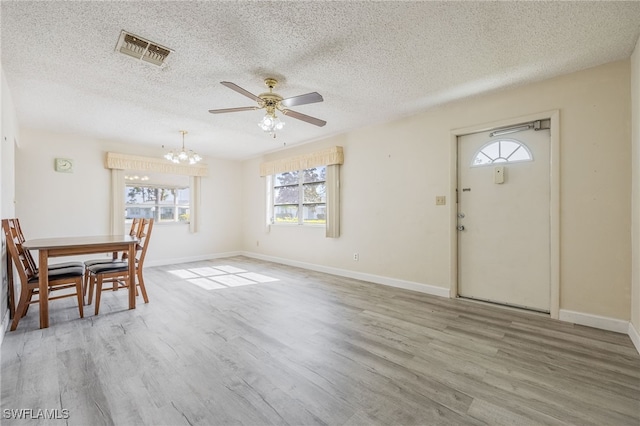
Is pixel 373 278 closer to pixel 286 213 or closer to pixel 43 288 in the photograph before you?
pixel 286 213

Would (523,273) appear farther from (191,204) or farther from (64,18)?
(191,204)

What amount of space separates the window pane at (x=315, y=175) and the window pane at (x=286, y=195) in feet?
1.17

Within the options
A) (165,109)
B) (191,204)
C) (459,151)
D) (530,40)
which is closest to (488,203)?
(459,151)

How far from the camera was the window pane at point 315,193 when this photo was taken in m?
5.40

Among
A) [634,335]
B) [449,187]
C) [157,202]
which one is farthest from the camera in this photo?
[157,202]

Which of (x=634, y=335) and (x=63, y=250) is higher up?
(x=63, y=250)

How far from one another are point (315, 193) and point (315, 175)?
36 cm

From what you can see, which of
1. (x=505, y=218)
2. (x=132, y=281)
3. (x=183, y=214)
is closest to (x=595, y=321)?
(x=505, y=218)

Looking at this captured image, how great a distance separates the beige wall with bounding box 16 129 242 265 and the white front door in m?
5.50

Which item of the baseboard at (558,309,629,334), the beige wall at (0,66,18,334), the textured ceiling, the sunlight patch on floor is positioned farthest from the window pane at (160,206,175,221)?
the baseboard at (558,309,629,334)

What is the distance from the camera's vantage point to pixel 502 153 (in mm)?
3287

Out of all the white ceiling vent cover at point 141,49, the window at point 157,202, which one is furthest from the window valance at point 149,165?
the white ceiling vent cover at point 141,49

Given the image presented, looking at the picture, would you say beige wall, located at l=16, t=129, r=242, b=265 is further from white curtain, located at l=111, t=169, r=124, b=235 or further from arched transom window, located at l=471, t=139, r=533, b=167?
arched transom window, located at l=471, t=139, r=533, b=167

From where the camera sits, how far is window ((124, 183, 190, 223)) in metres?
5.62
